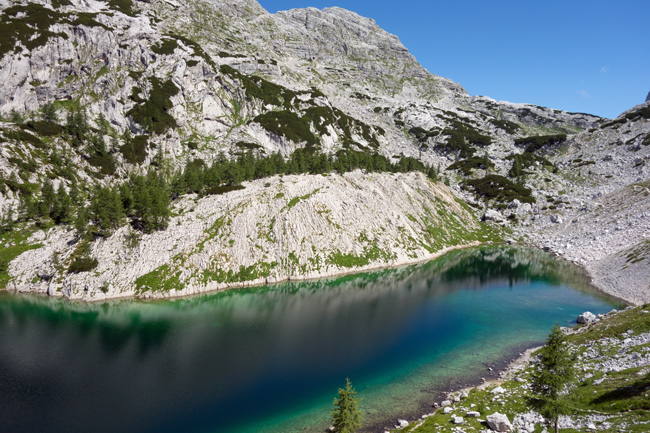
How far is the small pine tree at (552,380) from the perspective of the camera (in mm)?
20938

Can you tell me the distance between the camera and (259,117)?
160 meters

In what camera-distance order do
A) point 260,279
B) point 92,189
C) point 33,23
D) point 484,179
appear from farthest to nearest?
point 484,179
point 33,23
point 92,189
point 260,279

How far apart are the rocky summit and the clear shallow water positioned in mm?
10503

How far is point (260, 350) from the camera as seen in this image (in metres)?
42.8

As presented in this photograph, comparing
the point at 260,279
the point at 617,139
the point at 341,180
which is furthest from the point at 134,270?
the point at 617,139

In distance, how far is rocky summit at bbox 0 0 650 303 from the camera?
Answer: 71.9 meters

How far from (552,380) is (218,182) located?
9572 centimetres

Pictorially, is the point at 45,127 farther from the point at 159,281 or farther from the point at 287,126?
the point at 287,126

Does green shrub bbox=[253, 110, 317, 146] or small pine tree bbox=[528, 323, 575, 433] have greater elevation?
green shrub bbox=[253, 110, 317, 146]

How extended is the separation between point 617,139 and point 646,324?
17543 cm

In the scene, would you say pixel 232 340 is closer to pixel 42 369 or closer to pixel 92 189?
pixel 42 369

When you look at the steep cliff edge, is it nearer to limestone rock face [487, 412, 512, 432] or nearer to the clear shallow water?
the clear shallow water

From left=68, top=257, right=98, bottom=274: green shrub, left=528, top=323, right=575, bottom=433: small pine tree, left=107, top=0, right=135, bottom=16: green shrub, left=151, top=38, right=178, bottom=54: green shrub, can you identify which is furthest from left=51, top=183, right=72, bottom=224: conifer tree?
left=107, top=0, right=135, bottom=16: green shrub

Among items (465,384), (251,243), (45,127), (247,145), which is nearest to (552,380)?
(465,384)
